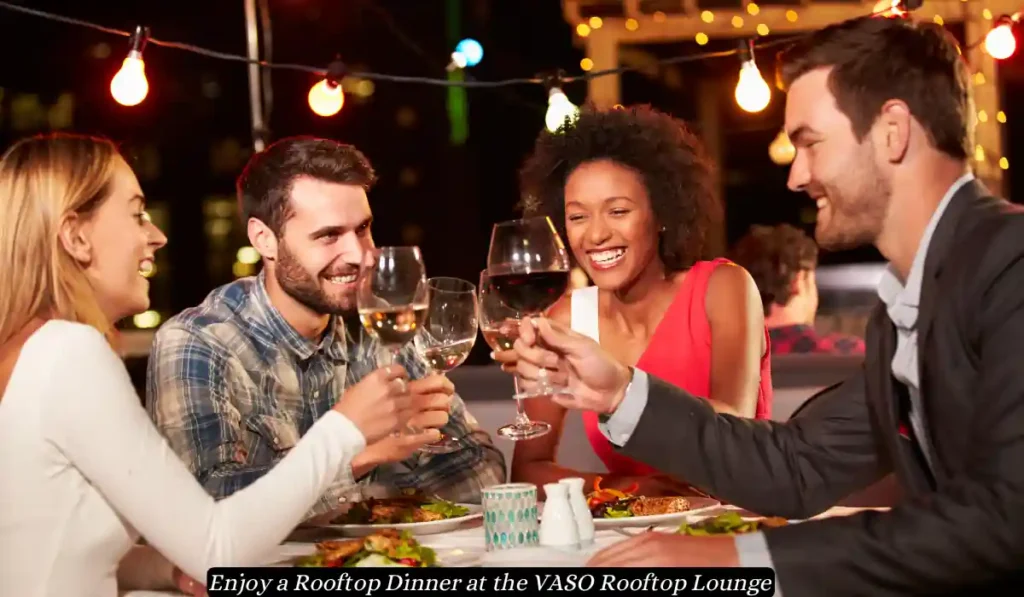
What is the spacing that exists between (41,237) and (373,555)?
26.6 inches

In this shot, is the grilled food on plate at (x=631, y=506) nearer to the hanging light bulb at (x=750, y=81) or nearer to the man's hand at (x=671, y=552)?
Answer: the man's hand at (x=671, y=552)

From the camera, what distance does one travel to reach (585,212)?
2965 millimetres

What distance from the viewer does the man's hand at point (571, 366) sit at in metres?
1.84

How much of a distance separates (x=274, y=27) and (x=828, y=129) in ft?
27.2

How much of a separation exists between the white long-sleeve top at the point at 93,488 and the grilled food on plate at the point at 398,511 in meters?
0.42

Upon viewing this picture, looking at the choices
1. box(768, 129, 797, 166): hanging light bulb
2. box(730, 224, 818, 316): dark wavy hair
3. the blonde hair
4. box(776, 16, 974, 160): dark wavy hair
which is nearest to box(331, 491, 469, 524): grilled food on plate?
the blonde hair

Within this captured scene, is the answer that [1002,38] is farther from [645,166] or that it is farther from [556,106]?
[645,166]

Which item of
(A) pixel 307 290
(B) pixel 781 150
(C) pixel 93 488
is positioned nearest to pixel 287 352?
(A) pixel 307 290

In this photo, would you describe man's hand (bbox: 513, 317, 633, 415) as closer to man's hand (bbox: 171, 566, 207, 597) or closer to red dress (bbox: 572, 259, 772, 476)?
man's hand (bbox: 171, 566, 207, 597)

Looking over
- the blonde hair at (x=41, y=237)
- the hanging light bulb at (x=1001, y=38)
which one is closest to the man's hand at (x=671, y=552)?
the blonde hair at (x=41, y=237)

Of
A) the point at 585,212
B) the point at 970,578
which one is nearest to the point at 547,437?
the point at 585,212

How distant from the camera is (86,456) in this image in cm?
158

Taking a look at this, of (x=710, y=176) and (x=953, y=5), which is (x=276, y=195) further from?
(x=953, y=5)

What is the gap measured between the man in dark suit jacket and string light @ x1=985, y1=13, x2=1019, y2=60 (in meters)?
3.28
